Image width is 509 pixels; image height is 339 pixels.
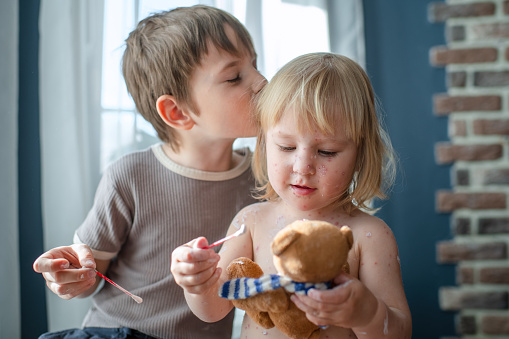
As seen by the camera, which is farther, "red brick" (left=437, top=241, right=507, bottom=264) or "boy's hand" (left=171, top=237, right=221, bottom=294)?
"red brick" (left=437, top=241, right=507, bottom=264)

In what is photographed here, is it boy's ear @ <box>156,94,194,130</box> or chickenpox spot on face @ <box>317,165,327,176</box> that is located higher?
boy's ear @ <box>156,94,194,130</box>

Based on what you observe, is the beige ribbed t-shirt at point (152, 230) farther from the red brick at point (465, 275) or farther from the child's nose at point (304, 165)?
the red brick at point (465, 275)

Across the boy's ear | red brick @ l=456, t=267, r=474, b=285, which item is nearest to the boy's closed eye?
the boy's ear

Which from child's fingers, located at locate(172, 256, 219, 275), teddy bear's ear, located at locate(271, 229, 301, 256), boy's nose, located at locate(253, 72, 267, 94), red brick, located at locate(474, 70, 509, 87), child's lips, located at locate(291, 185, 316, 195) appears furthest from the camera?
red brick, located at locate(474, 70, 509, 87)

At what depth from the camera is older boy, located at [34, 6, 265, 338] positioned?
1.09 meters

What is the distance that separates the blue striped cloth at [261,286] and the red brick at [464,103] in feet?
3.73

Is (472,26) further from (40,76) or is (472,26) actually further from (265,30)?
(40,76)

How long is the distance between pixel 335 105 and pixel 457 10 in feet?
3.43

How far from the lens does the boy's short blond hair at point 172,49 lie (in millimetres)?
1094

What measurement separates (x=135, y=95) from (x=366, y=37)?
0.86 meters

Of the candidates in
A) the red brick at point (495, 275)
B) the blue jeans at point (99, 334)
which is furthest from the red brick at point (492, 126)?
the blue jeans at point (99, 334)

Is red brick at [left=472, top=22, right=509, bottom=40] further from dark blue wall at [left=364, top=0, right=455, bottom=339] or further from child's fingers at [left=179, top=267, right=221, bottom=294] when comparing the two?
child's fingers at [left=179, top=267, right=221, bottom=294]

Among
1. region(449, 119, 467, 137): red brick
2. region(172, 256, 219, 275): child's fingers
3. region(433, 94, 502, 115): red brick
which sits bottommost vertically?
region(172, 256, 219, 275): child's fingers

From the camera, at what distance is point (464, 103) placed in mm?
1562
